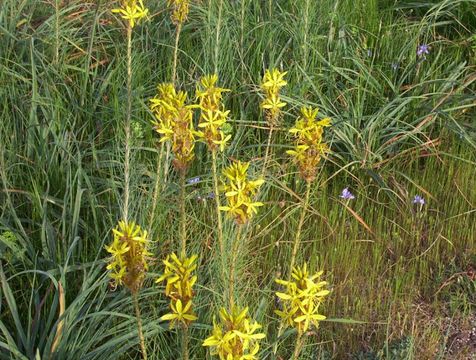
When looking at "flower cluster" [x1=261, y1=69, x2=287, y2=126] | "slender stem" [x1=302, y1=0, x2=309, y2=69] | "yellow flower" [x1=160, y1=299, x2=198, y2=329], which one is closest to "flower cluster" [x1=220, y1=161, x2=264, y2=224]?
"yellow flower" [x1=160, y1=299, x2=198, y2=329]

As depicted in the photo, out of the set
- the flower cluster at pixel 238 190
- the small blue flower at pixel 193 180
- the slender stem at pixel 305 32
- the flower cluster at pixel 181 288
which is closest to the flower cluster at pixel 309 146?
the flower cluster at pixel 238 190

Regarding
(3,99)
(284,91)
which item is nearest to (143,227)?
(3,99)

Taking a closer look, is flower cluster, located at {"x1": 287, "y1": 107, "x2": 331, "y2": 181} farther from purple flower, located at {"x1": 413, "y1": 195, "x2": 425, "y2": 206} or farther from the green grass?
purple flower, located at {"x1": 413, "y1": 195, "x2": 425, "y2": 206}

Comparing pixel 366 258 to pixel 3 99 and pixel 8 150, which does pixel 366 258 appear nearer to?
pixel 8 150

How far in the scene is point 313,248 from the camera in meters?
2.98

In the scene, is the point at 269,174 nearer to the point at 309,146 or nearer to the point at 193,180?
the point at 193,180

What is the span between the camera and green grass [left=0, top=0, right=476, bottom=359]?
249cm

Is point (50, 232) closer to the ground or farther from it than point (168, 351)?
farther from it

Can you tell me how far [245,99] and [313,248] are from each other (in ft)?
3.21

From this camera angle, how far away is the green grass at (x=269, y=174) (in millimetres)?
2494

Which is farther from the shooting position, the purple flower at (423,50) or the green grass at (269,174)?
the purple flower at (423,50)

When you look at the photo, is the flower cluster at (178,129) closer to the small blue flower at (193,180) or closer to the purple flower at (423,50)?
the small blue flower at (193,180)

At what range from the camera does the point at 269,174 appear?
313cm

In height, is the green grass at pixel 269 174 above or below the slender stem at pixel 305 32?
below
